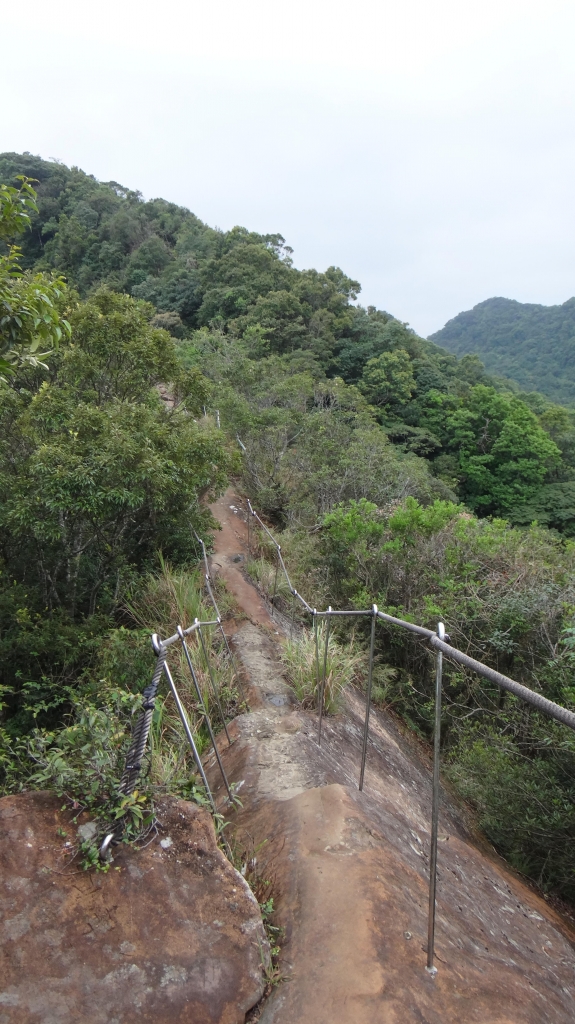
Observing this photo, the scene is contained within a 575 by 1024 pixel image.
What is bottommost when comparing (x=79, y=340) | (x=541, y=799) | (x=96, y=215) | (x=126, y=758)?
(x=541, y=799)

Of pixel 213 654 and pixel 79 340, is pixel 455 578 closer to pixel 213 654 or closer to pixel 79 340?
pixel 213 654

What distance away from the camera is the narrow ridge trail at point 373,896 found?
1.95m

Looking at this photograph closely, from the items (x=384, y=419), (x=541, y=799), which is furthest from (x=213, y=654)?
(x=384, y=419)

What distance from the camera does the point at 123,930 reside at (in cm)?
186

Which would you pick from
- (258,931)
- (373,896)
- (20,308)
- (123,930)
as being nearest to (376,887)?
(373,896)

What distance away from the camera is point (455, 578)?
6.48m

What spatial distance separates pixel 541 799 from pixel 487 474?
23818 mm

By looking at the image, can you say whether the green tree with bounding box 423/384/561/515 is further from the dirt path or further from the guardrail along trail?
the guardrail along trail

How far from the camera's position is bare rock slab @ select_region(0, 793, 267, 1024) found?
5.57ft

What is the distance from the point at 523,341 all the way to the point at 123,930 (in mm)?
82723

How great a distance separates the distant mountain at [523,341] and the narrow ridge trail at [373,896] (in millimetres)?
53666

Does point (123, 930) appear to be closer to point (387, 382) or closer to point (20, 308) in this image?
point (20, 308)

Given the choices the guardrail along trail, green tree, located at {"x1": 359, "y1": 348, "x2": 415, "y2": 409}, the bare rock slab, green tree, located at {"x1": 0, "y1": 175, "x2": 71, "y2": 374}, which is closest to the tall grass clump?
the guardrail along trail

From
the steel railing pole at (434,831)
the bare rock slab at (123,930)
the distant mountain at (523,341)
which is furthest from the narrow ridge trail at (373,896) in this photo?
the distant mountain at (523,341)
